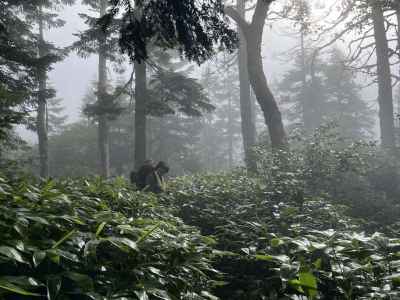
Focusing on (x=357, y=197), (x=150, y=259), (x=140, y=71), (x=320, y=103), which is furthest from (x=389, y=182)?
(x=320, y=103)

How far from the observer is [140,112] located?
58.0ft

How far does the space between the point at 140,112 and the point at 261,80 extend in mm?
5764

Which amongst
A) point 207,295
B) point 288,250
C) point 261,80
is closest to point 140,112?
point 261,80

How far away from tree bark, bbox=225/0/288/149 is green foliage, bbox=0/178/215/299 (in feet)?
34.3

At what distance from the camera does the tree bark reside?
46.1 ft

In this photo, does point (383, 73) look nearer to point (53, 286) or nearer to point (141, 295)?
point (141, 295)

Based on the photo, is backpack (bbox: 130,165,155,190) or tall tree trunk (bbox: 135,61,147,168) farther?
tall tree trunk (bbox: 135,61,147,168)

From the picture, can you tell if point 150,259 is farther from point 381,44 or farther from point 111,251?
point 381,44

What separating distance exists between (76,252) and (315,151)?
9376 millimetres

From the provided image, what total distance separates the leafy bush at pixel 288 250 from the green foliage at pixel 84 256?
47 centimetres

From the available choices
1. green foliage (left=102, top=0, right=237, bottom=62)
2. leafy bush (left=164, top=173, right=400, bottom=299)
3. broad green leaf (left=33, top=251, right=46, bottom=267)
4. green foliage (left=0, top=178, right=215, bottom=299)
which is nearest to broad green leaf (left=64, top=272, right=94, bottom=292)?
green foliage (left=0, top=178, right=215, bottom=299)

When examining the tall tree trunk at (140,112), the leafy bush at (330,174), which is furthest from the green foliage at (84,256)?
the tall tree trunk at (140,112)

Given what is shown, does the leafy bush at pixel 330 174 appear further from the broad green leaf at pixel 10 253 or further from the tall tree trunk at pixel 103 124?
the tall tree trunk at pixel 103 124

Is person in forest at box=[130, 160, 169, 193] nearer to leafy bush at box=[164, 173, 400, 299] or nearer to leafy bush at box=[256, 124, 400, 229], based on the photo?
leafy bush at box=[164, 173, 400, 299]
